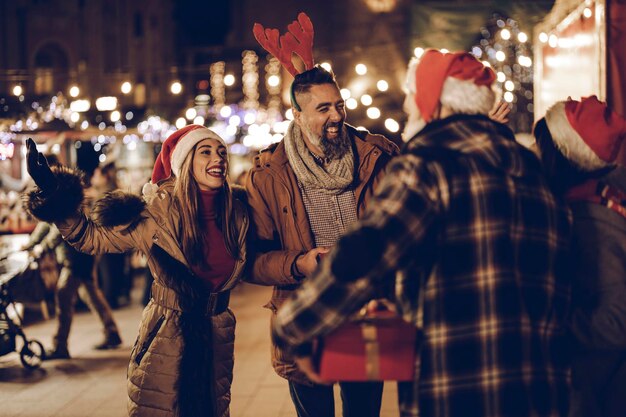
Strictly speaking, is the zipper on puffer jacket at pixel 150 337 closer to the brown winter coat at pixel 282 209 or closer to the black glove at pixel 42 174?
the brown winter coat at pixel 282 209

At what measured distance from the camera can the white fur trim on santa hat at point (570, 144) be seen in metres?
2.72

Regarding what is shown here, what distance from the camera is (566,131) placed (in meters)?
2.77

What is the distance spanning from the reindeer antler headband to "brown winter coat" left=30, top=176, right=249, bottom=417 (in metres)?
0.87

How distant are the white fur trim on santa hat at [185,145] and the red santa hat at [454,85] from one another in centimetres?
184

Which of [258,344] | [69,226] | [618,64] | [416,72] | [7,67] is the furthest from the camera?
[7,67]

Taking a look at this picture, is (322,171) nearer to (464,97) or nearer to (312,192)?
(312,192)

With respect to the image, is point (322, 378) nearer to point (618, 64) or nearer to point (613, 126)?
point (613, 126)

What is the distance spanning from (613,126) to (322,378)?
4.72ft

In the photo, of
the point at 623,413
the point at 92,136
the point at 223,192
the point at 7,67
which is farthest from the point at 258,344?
the point at 7,67

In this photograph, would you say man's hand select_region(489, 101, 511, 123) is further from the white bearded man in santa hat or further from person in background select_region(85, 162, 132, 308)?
person in background select_region(85, 162, 132, 308)

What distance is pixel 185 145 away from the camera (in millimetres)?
4051

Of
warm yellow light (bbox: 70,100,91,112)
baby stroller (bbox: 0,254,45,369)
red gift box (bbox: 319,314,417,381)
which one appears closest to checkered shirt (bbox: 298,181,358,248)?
red gift box (bbox: 319,314,417,381)

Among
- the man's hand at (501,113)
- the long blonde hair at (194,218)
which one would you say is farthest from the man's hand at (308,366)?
the man's hand at (501,113)

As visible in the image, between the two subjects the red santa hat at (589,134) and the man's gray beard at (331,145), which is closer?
the red santa hat at (589,134)
